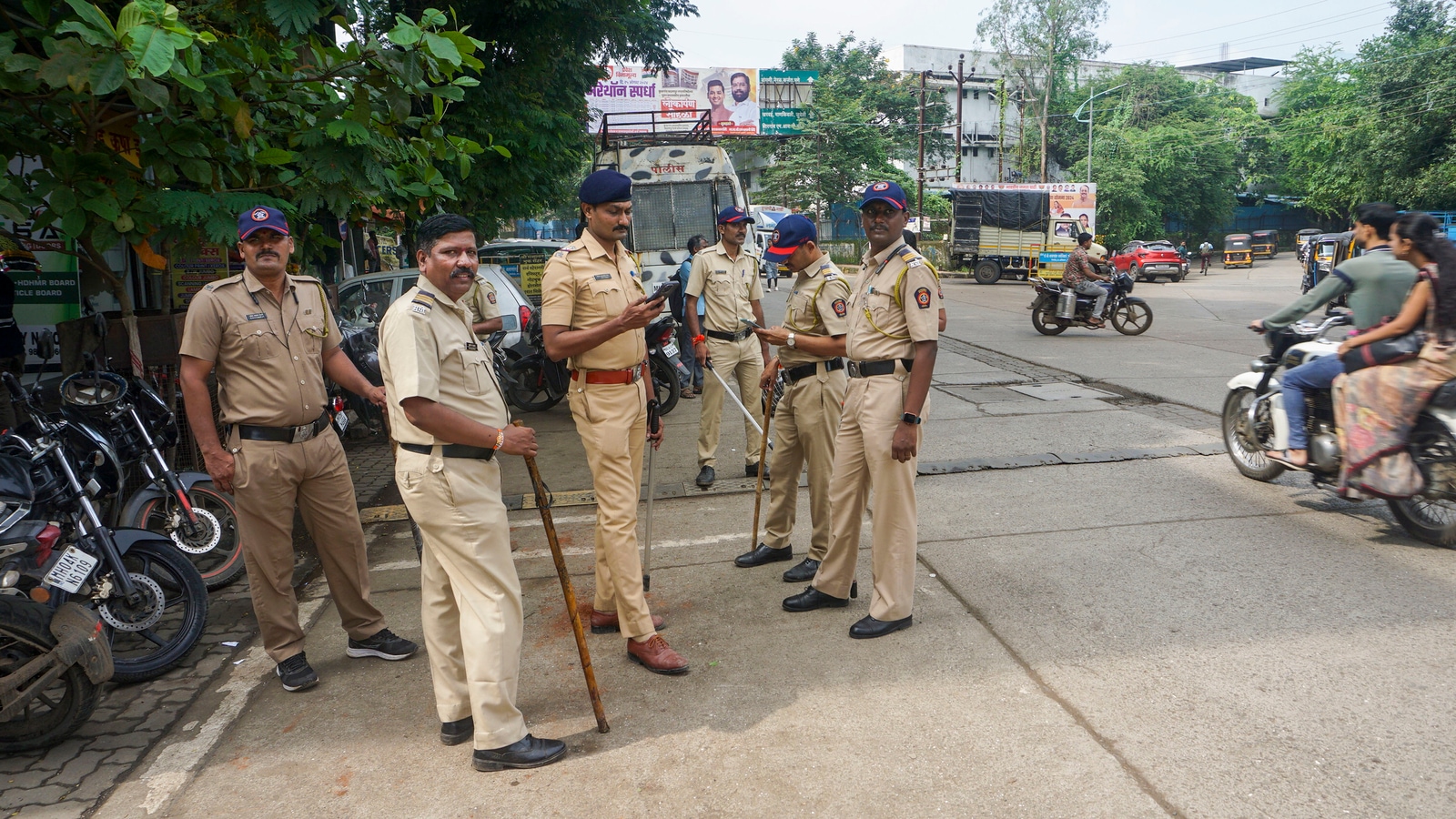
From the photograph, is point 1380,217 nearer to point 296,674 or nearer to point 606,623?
point 606,623

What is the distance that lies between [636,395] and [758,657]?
121 centimetres

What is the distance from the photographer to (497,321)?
7.59 meters

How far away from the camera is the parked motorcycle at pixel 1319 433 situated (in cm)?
496

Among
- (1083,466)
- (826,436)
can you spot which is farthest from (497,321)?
(1083,466)

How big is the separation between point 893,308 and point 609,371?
1.22 m

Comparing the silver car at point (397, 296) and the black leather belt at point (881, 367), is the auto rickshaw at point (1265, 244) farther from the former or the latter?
the black leather belt at point (881, 367)

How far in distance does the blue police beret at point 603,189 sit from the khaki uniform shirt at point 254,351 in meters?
1.34

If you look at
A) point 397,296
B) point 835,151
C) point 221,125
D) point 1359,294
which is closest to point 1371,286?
point 1359,294

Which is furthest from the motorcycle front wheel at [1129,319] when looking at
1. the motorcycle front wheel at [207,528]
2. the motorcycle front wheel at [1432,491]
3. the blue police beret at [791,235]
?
the motorcycle front wheel at [207,528]

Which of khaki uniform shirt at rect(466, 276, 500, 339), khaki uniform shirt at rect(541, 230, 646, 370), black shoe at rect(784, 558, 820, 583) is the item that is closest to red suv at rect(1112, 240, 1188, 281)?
khaki uniform shirt at rect(466, 276, 500, 339)

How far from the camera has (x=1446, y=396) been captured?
4.95m

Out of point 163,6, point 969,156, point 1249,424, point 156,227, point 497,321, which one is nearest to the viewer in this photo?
point 163,6

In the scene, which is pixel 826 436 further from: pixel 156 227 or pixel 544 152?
pixel 544 152

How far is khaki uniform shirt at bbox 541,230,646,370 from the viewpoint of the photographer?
402 cm
